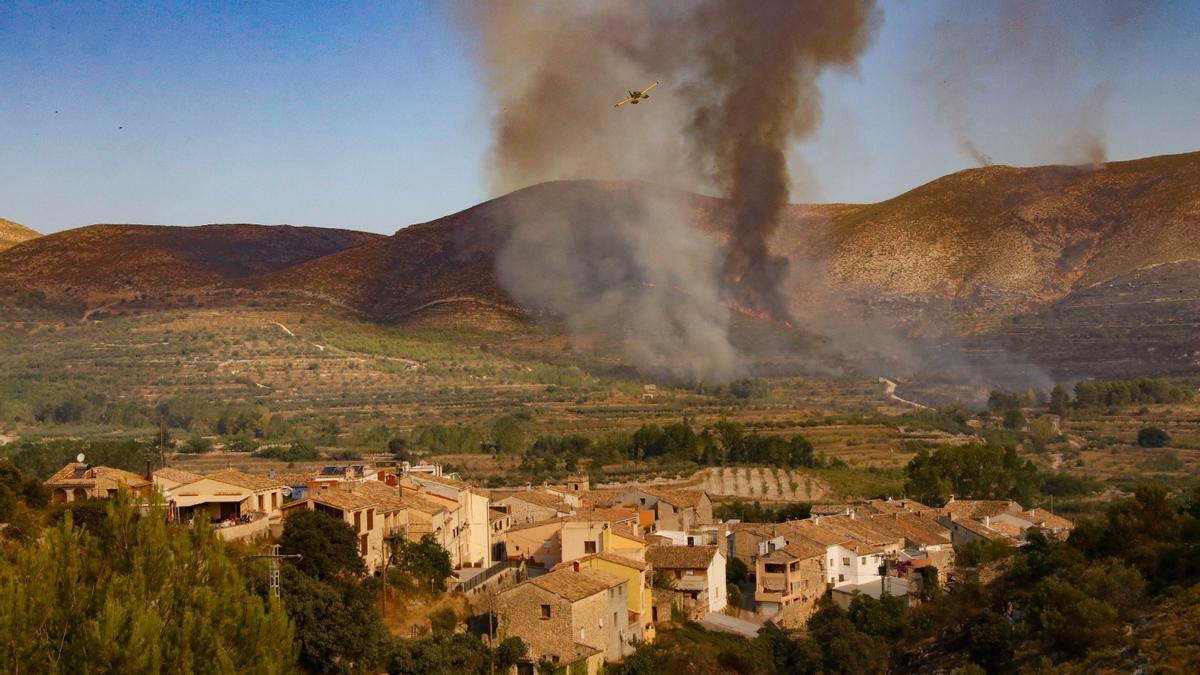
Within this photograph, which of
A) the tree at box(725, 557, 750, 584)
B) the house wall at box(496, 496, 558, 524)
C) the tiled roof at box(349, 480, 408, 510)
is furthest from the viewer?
the house wall at box(496, 496, 558, 524)

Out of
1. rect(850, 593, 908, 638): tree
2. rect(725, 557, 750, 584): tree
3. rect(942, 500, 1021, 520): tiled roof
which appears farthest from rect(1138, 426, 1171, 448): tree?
rect(850, 593, 908, 638): tree

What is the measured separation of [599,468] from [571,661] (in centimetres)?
2775

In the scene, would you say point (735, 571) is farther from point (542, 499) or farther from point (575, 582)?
point (575, 582)

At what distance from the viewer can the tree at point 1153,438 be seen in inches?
2184

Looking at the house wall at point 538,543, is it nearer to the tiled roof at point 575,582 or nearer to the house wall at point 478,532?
the house wall at point 478,532

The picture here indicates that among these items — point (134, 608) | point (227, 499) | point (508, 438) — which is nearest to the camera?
point (134, 608)

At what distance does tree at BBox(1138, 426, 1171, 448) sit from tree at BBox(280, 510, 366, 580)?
37.6 metres

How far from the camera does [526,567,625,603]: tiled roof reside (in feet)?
84.4

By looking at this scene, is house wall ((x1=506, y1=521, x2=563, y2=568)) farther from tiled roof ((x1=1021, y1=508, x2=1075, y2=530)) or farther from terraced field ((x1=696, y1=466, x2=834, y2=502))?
terraced field ((x1=696, y1=466, x2=834, y2=502))

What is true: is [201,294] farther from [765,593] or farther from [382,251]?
[765,593]

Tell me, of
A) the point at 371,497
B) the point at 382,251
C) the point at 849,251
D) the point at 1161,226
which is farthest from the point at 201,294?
the point at 371,497

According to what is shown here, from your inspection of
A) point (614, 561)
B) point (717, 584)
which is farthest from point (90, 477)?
point (717, 584)

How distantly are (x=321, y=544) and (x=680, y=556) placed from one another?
9.18 metres

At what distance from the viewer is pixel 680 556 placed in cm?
3198
